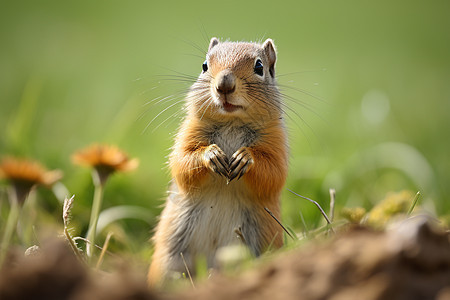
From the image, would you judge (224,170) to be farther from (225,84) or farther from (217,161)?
(225,84)

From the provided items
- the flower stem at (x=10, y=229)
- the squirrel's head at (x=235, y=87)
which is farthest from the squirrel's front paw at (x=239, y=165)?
the flower stem at (x=10, y=229)

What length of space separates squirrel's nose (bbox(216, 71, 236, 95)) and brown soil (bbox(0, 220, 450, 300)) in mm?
1801

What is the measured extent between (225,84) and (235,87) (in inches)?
4.2

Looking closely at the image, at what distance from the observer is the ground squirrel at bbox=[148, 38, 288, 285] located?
3.51 m

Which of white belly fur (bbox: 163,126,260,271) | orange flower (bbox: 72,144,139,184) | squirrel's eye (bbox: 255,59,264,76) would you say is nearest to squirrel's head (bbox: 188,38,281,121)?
squirrel's eye (bbox: 255,59,264,76)

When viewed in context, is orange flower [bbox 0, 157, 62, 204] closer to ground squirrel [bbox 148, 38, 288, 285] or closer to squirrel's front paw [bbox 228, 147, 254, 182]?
ground squirrel [bbox 148, 38, 288, 285]

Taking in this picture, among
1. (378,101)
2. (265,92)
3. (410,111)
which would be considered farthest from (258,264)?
(410,111)

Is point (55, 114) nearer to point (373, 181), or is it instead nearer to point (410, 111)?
point (373, 181)

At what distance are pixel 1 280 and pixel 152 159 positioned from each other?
549 centimetres

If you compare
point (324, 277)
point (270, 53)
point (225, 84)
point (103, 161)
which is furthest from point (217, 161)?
point (324, 277)

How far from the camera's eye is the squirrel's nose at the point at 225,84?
11.6ft

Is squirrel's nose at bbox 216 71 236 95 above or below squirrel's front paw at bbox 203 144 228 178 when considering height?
above

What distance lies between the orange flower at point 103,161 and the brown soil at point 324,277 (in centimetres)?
170

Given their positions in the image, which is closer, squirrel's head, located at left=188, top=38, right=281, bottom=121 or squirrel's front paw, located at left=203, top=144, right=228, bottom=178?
squirrel's front paw, located at left=203, top=144, right=228, bottom=178
